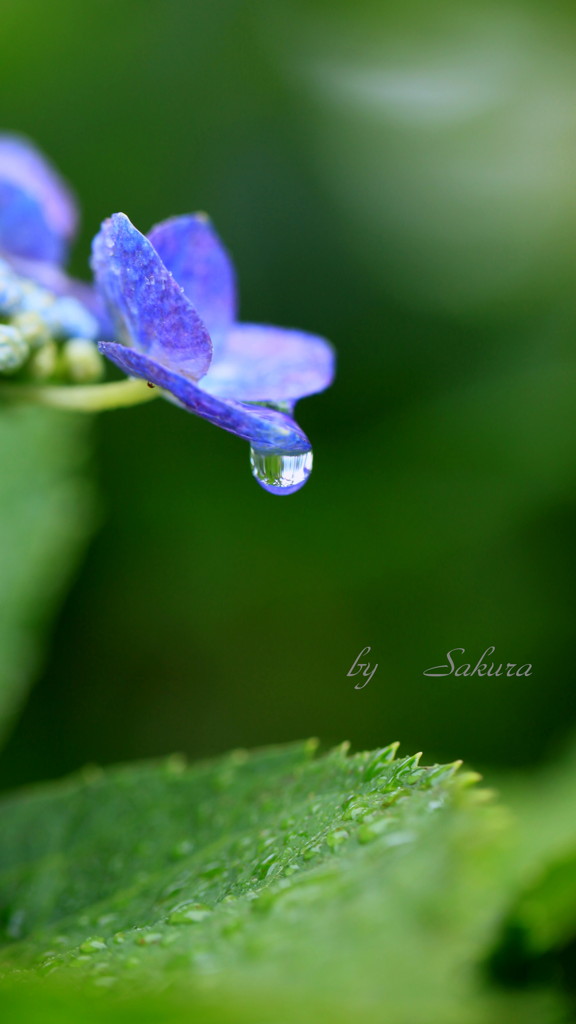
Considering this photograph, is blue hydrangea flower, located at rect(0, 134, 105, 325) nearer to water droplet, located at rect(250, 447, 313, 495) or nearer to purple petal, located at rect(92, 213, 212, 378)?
purple petal, located at rect(92, 213, 212, 378)

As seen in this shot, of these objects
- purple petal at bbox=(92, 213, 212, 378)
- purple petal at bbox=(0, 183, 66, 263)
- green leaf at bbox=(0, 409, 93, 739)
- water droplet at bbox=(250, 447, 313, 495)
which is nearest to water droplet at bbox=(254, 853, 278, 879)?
water droplet at bbox=(250, 447, 313, 495)

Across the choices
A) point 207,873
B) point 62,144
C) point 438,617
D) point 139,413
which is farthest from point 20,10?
point 207,873

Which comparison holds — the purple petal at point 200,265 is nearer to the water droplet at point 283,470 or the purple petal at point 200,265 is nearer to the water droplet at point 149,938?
the water droplet at point 283,470

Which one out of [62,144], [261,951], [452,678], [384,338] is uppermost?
[62,144]

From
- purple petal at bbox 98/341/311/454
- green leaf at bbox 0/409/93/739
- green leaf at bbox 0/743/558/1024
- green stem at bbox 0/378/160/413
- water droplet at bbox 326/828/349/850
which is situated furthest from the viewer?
green leaf at bbox 0/409/93/739

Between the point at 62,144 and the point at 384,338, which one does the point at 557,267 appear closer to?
the point at 384,338

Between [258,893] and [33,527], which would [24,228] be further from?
[258,893]
